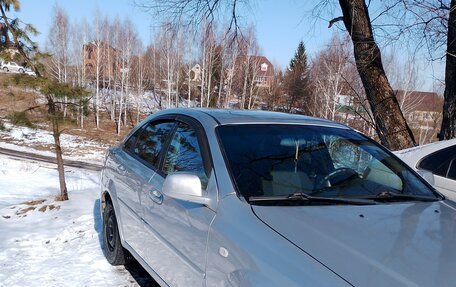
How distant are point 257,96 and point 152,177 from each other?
5040 cm

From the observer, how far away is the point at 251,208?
216 cm

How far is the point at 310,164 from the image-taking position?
2.83 meters

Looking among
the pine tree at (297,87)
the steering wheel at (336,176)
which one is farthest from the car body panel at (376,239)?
the pine tree at (297,87)

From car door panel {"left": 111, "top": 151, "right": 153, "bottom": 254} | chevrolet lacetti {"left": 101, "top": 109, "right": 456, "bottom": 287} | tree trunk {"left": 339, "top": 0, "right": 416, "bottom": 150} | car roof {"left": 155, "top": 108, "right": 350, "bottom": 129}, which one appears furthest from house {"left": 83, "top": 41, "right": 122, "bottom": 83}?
chevrolet lacetti {"left": 101, "top": 109, "right": 456, "bottom": 287}

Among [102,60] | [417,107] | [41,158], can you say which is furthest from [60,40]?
[417,107]

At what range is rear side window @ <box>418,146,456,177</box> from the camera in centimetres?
409

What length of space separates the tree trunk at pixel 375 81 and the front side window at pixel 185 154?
5.65 metres

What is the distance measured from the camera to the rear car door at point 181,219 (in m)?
2.40

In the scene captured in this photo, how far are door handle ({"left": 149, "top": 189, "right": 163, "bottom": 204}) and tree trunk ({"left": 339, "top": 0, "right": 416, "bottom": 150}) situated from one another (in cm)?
596

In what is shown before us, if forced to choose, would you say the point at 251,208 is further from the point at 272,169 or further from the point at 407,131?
the point at 407,131

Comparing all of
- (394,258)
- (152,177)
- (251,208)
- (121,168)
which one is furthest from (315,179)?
(121,168)

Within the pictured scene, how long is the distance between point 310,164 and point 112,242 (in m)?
2.32

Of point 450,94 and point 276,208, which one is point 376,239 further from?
point 450,94

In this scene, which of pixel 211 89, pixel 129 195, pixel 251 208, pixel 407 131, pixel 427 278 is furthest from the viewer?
pixel 211 89
